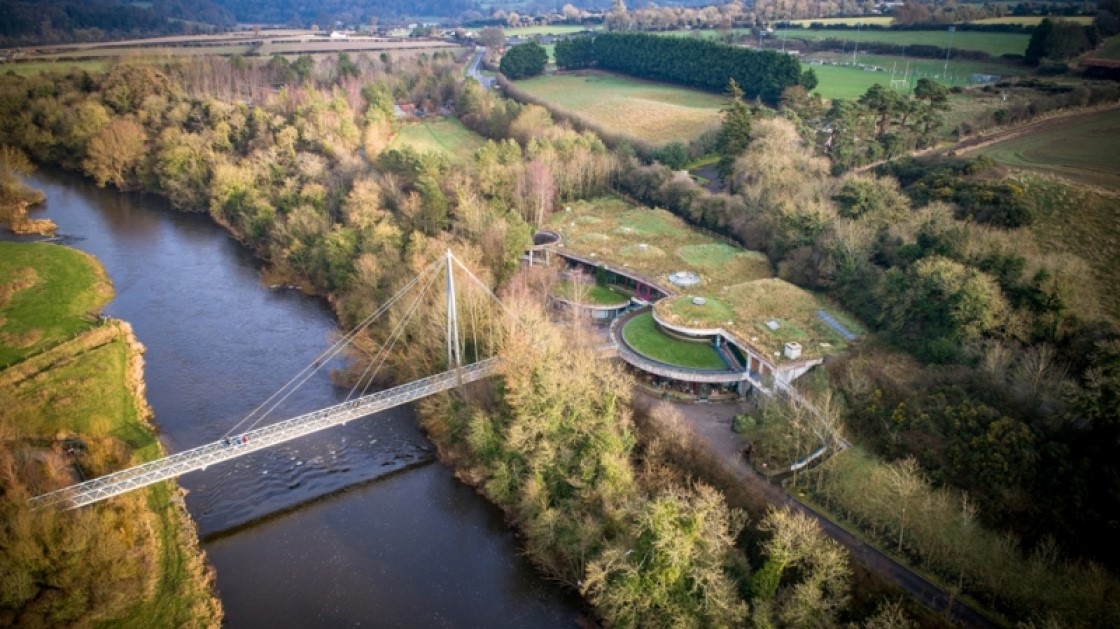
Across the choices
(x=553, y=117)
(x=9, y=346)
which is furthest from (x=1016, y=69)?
(x=9, y=346)

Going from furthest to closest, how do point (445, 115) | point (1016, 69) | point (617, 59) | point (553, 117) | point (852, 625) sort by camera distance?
1. point (617, 59)
2. point (445, 115)
3. point (553, 117)
4. point (1016, 69)
5. point (852, 625)

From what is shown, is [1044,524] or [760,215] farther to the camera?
[760,215]

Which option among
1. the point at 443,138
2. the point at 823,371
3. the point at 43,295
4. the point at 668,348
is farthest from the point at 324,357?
the point at 443,138

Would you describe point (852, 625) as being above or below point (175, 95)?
below

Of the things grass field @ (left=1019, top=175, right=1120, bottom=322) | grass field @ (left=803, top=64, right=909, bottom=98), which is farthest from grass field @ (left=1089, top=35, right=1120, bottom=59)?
grass field @ (left=1019, top=175, right=1120, bottom=322)

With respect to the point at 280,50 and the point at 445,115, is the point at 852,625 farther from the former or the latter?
the point at 280,50

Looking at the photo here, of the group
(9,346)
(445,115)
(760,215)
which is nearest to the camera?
(9,346)

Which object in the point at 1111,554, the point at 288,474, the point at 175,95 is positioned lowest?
the point at 288,474

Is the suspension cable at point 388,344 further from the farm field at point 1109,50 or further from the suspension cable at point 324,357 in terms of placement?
the farm field at point 1109,50
